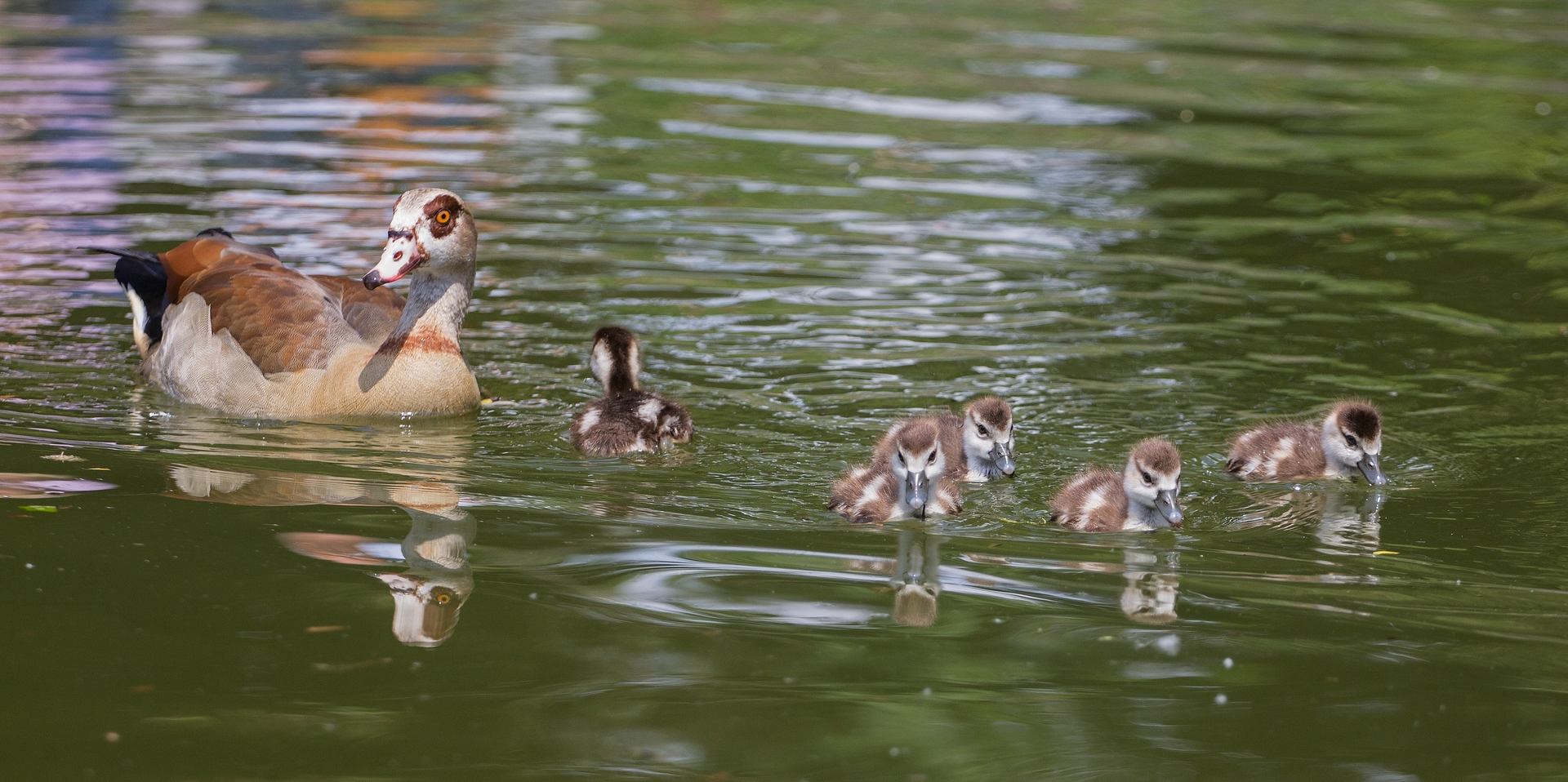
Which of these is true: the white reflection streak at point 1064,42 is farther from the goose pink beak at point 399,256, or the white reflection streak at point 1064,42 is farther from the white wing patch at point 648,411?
the white wing patch at point 648,411

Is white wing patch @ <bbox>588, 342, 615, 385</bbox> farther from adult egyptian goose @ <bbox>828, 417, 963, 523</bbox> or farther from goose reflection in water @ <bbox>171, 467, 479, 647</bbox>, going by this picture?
adult egyptian goose @ <bbox>828, 417, 963, 523</bbox>

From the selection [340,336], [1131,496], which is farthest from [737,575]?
[340,336]

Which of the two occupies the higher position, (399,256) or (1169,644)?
(399,256)

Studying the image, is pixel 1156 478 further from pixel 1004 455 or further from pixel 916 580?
pixel 916 580

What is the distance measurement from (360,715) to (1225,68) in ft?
52.1

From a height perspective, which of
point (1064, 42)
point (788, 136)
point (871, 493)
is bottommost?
point (871, 493)

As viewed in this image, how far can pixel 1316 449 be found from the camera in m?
6.85

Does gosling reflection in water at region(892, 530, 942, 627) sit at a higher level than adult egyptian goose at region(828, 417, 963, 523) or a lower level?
lower

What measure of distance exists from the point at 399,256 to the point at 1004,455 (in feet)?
8.75

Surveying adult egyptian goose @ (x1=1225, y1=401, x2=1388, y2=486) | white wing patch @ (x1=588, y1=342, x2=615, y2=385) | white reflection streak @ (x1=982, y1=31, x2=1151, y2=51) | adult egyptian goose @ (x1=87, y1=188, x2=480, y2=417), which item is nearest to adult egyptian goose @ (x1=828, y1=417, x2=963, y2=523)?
adult egyptian goose @ (x1=1225, y1=401, x2=1388, y2=486)

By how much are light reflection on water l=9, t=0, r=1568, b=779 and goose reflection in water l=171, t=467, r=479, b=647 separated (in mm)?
Result: 29

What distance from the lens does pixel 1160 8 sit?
2341 cm

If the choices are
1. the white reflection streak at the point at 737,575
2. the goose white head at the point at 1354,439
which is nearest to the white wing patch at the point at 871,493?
the white reflection streak at the point at 737,575

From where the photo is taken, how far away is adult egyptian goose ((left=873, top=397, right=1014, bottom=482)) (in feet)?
21.5
